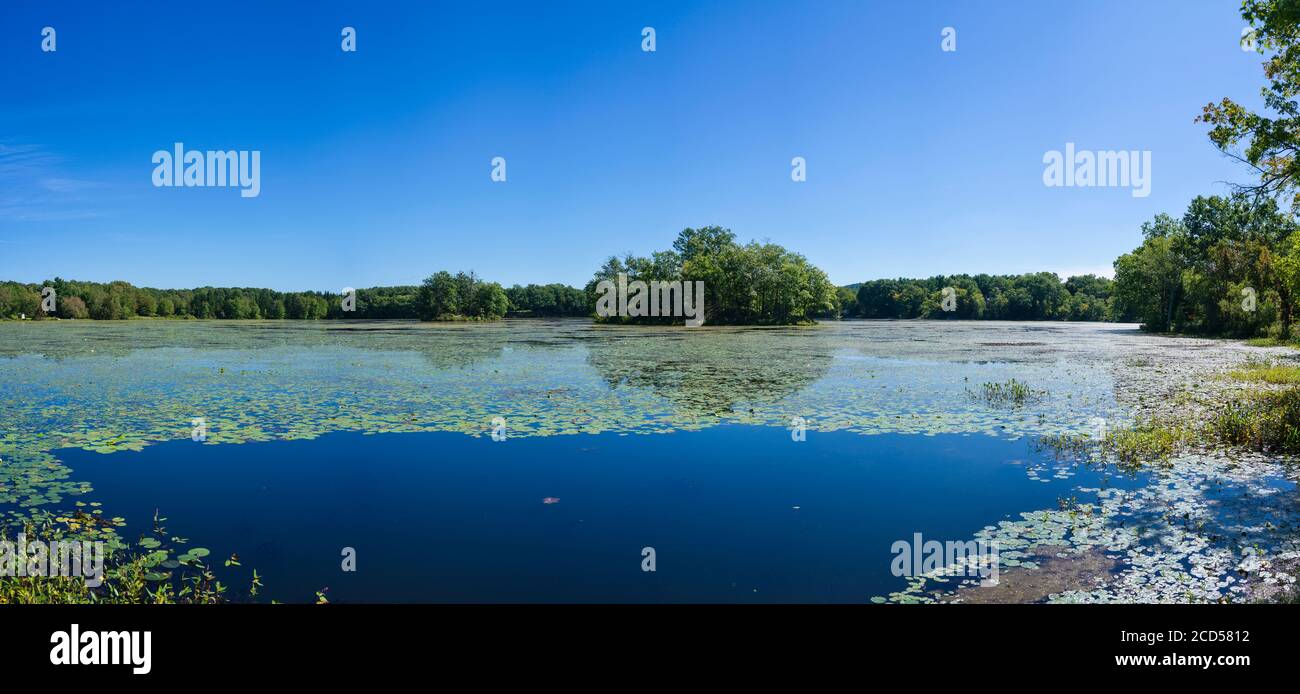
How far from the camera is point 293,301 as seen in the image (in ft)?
440

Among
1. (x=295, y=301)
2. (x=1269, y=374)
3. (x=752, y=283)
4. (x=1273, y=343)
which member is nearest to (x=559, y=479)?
(x=1269, y=374)

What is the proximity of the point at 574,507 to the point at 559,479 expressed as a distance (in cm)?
138

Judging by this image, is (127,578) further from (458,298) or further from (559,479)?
(458,298)

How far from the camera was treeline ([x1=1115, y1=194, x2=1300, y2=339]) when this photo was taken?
4303cm

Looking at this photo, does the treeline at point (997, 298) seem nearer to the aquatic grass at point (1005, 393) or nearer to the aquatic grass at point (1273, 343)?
the aquatic grass at point (1273, 343)

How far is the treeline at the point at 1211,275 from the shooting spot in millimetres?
43031

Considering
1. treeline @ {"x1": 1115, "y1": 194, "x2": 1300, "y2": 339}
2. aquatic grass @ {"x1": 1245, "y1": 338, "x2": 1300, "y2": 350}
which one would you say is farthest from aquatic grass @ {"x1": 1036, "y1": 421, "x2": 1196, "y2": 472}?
aquatic grass @ {"x1": 1245, "y1": 338, "x2": 1300, "y2": 350}

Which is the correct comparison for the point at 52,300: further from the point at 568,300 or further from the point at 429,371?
the point at 429,371

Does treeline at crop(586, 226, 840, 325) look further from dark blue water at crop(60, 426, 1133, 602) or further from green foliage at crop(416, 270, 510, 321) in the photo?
dark blue water at crop(60, 426, 1133, 602)

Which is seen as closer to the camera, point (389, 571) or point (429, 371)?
point (389, 571)
